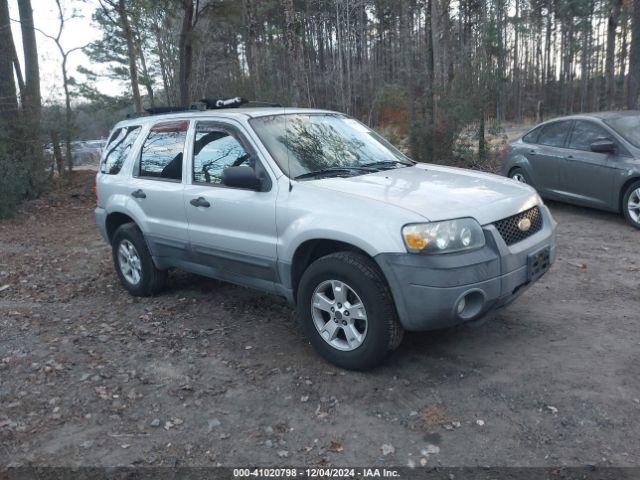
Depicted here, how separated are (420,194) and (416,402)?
4.61ft

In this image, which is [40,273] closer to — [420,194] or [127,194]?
[127,194]

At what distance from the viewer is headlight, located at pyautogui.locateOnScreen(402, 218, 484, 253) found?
350 centimetres

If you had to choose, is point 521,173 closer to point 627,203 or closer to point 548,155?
point 548,155

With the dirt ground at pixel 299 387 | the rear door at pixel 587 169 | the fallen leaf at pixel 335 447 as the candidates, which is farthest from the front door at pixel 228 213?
the rear door at pixel 587 169

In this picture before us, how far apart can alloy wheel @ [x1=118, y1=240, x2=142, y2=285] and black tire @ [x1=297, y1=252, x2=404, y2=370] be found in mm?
2604

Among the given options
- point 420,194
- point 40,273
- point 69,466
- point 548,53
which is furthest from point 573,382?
point 548,53

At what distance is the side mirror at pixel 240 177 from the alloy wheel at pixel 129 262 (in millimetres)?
2076

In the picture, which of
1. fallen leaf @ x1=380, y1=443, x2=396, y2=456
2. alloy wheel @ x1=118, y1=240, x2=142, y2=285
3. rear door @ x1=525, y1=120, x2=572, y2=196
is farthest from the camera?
rear door @ x1=525, y1=120, x2=572, y2=196

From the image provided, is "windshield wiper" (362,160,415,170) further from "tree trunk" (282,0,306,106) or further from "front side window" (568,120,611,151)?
"tree trunk" (282,0,306,106)

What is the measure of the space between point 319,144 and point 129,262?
105 inches

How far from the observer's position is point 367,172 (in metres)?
4.53

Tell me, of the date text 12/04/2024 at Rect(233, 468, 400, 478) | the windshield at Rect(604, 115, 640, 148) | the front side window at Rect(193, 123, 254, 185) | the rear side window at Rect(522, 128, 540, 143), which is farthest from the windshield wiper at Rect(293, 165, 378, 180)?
the rear side window at Rect(522, 128, 540, 143)

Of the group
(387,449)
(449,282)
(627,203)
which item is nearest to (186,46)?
(627,203)

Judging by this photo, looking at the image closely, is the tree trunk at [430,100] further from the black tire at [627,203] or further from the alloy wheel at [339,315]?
the alloy wheel at [339,315]
